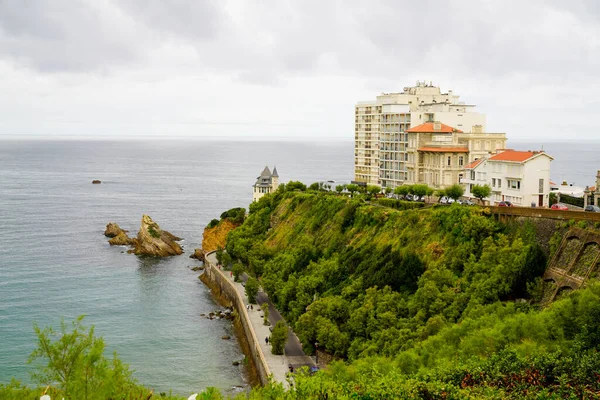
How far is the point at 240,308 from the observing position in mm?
66125

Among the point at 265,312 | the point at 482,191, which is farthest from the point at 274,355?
the point at 482,191

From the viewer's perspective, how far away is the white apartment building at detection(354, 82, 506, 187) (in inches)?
3376

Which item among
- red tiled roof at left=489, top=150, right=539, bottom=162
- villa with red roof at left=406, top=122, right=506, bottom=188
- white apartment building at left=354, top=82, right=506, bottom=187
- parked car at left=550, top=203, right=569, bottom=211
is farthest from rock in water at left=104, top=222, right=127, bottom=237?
parked car at left=550, top=203, right=569, bottom=211

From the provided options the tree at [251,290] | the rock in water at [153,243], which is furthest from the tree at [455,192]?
the rock in water at [153,243]

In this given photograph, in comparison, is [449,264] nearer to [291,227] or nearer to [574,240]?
[574,240]

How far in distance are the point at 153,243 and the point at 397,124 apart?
41081mm

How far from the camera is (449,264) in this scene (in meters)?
51.7

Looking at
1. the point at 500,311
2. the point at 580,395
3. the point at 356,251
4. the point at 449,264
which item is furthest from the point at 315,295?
the point at 580,395

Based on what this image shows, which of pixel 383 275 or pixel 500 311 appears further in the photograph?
A: pixel 383 275

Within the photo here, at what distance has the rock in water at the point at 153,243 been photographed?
100250 millimetres

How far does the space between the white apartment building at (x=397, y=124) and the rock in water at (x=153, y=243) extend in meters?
30.8

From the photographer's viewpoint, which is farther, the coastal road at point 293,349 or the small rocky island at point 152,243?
the small rocky island at point 152,243

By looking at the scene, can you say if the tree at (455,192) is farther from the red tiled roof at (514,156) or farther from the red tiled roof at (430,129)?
the red tiled roof at (430,129)

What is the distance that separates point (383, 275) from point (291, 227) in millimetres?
26368
